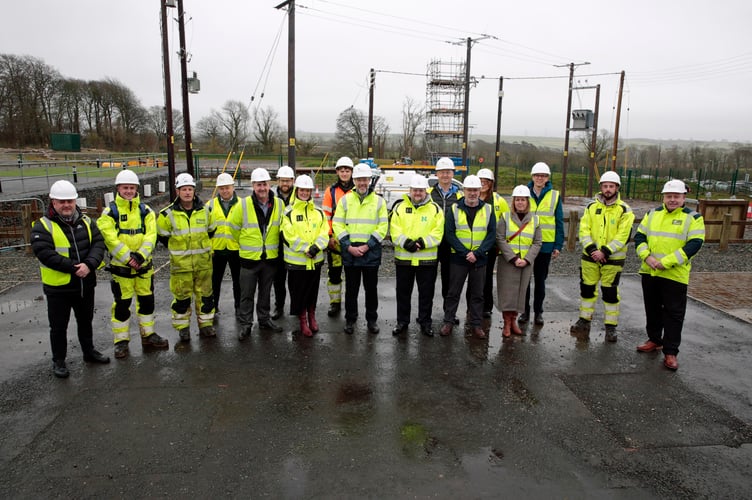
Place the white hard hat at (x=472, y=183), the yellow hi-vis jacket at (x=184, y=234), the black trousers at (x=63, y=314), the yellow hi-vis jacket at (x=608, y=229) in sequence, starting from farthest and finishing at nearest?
the yellow hi-vis jacket at (x=608, y=229)
the white hard hat at (x=472, y=183)
the yellow hi-vis jacket at (x=184, y=234)
the black trousers at (x=63, y=314)

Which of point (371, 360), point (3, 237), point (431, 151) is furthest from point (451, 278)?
point (431, 151)

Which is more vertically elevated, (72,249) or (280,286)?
(72,249)

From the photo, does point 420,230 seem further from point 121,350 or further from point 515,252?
point 121,350

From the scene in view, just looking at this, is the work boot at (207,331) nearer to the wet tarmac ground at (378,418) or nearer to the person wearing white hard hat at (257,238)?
the wet tarmac ground at (378,418)

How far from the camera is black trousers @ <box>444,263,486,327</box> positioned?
6492 millimetres

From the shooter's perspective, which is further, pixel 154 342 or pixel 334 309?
pixel 334 309

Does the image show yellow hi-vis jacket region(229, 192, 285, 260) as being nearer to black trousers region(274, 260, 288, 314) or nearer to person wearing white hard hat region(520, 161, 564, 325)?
black trousers region(274, 260, 288, 314)

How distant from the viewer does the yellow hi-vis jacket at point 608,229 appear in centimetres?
640

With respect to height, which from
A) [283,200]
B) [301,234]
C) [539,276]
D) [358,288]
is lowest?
[358,288]

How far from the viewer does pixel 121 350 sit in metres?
5.80

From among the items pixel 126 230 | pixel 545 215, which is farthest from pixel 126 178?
pixel 545 215

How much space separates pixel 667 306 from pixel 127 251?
602cm

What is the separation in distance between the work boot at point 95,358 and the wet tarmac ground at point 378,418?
73 millimetres

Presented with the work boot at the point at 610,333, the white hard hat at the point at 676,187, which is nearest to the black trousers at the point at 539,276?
the work boot at the point at 610,333
